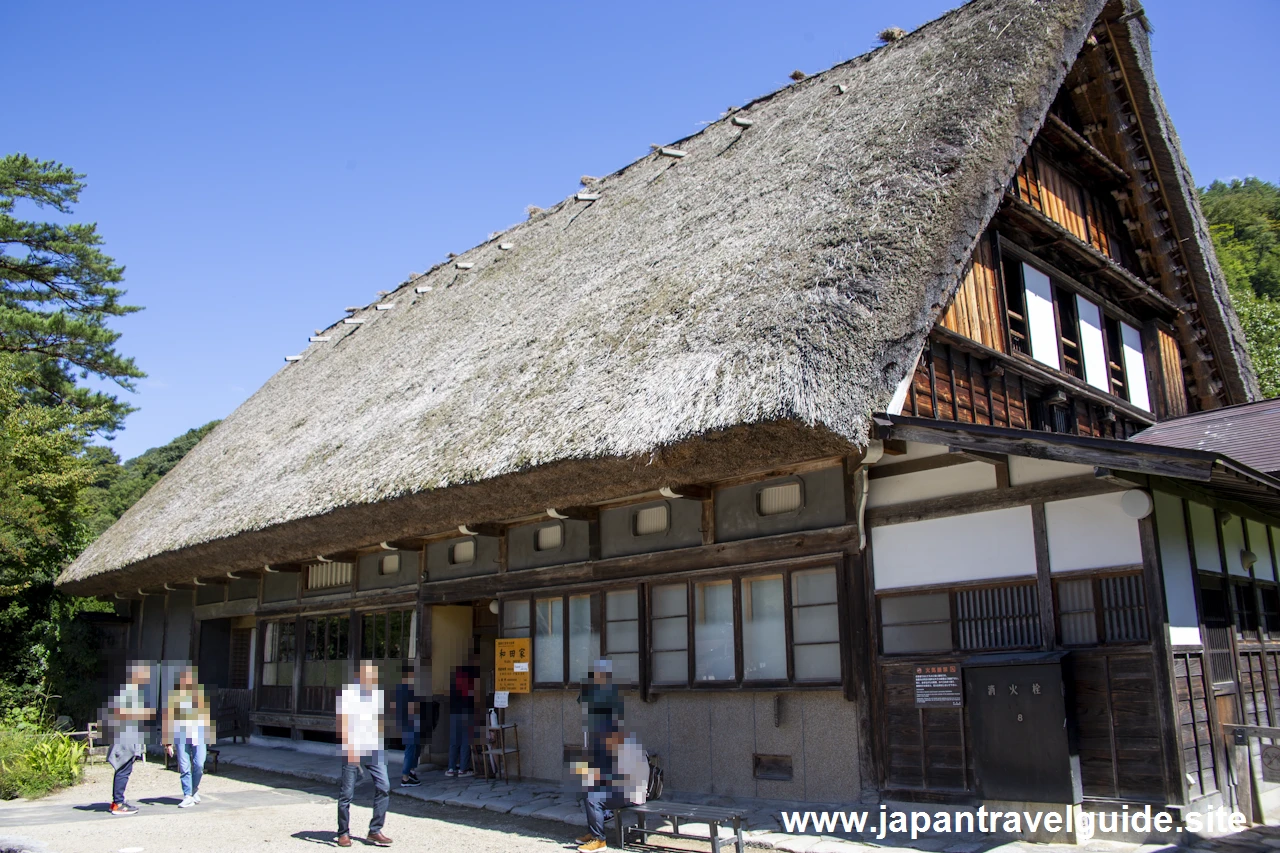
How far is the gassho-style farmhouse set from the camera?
6145 millimetres

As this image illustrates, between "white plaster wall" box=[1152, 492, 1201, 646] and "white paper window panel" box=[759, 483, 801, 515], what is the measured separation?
8.58 feet

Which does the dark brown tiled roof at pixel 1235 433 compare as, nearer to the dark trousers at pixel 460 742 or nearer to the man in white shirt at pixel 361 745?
the man in white shirt at pixel 361 745

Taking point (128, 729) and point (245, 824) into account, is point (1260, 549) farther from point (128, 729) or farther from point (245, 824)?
point (128, 729)

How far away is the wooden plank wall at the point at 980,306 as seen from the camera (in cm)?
809

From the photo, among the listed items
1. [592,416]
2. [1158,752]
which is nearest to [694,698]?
[592,416]

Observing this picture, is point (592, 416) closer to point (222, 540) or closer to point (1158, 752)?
point (1158, 752)

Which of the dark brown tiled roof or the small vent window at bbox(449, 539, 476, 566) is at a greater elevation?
the dark brown tiled roof

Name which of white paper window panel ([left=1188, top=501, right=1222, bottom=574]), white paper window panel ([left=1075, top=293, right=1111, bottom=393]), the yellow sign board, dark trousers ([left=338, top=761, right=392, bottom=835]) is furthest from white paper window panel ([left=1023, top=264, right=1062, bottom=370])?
A: dark trousers ([left=338, top=761, right=392, bottom=835])

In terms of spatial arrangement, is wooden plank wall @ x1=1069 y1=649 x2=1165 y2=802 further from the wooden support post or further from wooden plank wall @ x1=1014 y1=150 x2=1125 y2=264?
wooden plank wall @ x1=1014 y1=150 x2=1125 y2=264

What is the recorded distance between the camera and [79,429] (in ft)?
50.2

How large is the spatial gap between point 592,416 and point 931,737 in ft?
11.4

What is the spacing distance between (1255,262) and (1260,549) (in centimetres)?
2554

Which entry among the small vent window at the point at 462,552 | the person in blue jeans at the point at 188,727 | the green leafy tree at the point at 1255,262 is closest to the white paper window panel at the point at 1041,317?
the small vent window at the point at 462,552

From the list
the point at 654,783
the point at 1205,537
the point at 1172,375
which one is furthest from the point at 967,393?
the point at 1172,375
